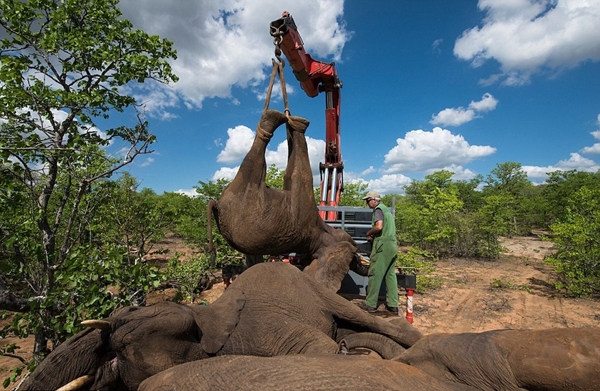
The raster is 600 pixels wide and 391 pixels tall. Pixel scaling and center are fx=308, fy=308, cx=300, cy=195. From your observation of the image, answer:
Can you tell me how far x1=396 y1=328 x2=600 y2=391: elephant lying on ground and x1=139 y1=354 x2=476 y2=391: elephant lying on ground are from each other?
0.18 meters

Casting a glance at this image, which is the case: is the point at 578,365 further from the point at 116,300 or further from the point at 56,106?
the point at 56,106

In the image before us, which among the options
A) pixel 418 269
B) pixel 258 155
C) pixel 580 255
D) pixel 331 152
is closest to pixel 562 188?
pixel 580 255

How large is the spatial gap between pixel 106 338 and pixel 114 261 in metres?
1.03

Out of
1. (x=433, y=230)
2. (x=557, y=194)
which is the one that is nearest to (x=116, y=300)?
(x=433, y=230)

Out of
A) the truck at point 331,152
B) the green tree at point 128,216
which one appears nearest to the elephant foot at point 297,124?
the truck at point 331,152

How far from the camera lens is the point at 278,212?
10.5ft

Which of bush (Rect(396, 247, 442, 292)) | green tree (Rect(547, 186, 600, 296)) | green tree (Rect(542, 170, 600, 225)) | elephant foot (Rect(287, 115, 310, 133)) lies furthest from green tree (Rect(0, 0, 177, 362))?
green tree (Rect(542, 170, 600, 225))

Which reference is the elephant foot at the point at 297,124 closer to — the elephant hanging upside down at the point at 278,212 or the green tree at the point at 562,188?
the elephant hanging upside down at the point at 278,212

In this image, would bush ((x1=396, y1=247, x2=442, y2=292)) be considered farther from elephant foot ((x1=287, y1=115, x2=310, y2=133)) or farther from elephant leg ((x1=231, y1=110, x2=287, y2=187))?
elephant leg ((x1=231, y1=110, x2=287, y2=187))

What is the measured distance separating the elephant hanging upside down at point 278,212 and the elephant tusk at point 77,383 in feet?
5.54

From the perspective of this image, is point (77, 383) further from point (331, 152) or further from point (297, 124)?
point (331, 152)

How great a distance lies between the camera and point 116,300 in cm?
260

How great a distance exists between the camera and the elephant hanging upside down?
3.08 m

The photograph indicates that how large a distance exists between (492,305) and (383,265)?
605 centimetres
